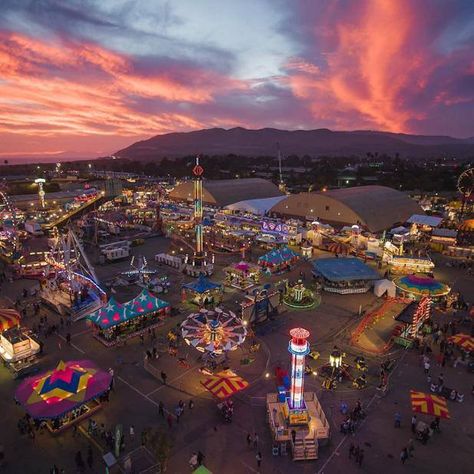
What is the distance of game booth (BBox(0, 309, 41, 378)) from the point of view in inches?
907

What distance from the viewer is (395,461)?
16.7 m

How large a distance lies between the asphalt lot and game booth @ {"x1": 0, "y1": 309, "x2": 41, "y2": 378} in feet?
2.17

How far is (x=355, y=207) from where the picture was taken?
2263 inches

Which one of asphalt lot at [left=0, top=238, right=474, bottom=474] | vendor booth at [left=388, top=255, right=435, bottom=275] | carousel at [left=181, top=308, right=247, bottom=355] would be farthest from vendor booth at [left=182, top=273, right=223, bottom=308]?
vendor booth at [left=388, top=255, right=435, bottom=275]

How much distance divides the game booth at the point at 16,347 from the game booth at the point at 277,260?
76.6 ft

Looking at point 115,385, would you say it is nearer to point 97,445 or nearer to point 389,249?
point 97,445

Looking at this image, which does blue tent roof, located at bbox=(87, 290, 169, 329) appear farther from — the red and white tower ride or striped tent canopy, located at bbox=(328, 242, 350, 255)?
striped tent canopy, located at bbox=(328, 242, 350, 255)

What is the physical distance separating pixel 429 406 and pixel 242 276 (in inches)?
839

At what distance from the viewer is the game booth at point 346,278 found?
35.5 meters

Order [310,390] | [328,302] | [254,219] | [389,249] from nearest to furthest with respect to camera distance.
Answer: [310,390]
[328,302]
[389,249]
[254,219]

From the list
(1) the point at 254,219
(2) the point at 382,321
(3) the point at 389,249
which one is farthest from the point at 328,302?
(1) the point at 254,219

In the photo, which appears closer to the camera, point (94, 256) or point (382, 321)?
point (382, 321)

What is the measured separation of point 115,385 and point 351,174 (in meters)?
124

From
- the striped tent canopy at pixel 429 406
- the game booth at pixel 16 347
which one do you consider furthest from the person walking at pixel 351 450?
the game booth at pixel 16 347
